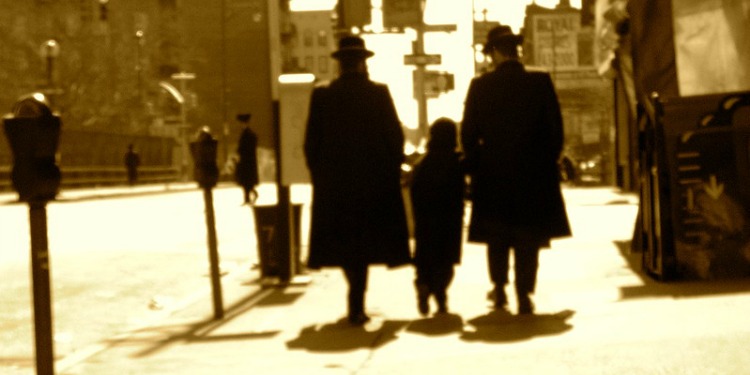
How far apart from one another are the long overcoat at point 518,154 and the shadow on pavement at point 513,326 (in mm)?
464

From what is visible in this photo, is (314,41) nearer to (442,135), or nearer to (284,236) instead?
(284,236)

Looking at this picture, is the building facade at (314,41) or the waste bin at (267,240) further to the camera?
the building facade at (314,41)

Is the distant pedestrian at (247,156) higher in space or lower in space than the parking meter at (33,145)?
lower

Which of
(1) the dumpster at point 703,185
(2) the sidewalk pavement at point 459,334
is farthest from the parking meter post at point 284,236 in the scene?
(1) the dumpster at point 703,185

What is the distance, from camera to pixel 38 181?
265 inches

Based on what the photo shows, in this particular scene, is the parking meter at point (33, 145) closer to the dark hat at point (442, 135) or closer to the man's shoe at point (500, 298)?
the dark hat at point (442, 135)

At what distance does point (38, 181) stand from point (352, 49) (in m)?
3.59

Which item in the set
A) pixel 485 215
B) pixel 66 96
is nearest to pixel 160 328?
pixel 485 215

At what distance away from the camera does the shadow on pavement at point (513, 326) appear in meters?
8.87

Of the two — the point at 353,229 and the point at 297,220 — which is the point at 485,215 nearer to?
the point at 353,229

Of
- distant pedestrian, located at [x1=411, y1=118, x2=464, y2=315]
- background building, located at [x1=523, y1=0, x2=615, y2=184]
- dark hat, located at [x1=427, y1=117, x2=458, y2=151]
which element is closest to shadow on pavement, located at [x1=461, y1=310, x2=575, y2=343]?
distant pedestrian, located at [x1=411, y1=118, x2=464, y2=315]

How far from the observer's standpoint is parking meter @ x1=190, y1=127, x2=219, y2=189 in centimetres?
1076

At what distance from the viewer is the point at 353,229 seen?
32.0 feet

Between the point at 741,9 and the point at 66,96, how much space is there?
60427mm
